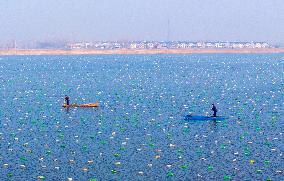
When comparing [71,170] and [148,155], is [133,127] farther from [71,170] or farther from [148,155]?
[71,170]

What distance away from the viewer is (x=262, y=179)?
41.3 meters

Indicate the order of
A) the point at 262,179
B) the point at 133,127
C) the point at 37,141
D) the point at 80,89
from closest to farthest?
the point at 262,179 < the point at 37,141 < the point at 133,127 < the point at 80,89

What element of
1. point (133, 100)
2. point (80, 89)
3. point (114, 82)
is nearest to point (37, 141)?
point (133, 100)

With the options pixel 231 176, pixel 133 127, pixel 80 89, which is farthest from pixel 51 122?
pixel 80 89

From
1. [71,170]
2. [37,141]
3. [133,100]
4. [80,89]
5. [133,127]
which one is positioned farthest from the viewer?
[80,89]

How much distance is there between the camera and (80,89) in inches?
4038

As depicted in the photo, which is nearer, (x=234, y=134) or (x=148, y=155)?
(x=148, y=155)

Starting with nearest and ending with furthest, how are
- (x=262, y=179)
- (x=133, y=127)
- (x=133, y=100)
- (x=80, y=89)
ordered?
(x=262, y=179)
(x=133, y=127)
(x=133, y=100)
(x=80, y=89)

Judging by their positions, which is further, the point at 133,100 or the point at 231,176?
the point at 133,100

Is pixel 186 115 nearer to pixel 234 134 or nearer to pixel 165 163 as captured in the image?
pixel 234 134

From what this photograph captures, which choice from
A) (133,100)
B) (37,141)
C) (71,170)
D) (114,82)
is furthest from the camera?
(114,82)

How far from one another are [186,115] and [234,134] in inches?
403

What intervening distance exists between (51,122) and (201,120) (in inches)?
574

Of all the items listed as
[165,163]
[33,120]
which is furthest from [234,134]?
[33,120]
